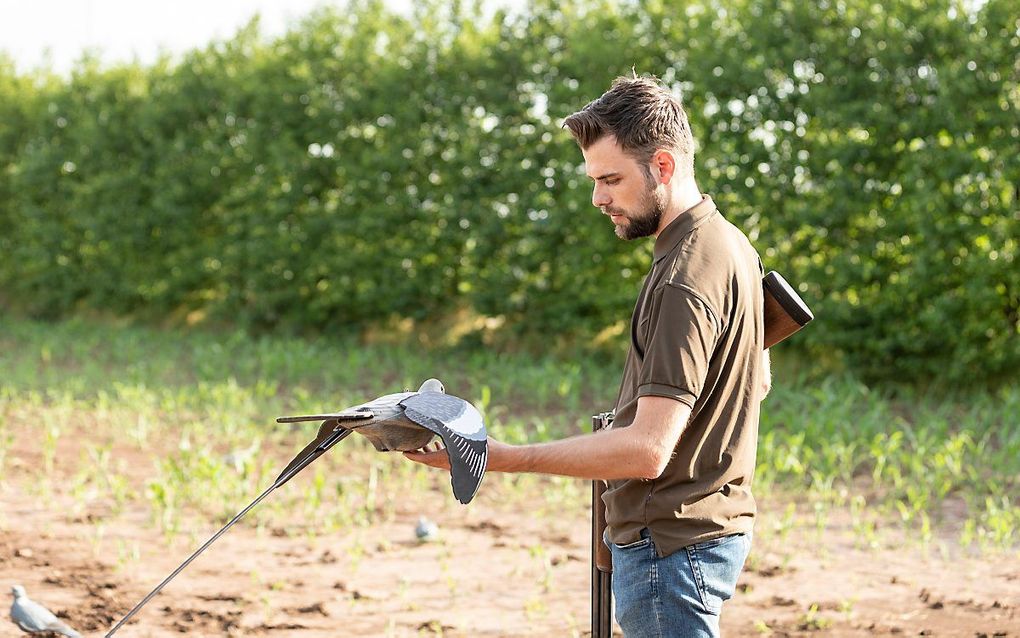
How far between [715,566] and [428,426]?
614 mm

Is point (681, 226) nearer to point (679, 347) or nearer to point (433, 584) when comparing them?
point (679, 347)

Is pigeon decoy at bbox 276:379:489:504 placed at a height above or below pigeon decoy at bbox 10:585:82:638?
above

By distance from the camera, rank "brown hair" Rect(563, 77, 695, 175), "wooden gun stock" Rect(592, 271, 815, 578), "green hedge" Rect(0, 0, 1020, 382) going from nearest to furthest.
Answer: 1. "brown hair" Rect(563, 77, 695, 175)
2. "wooden gun stock" Rect(592, 271, 815, 578)
3. "green hedge" Rect(0, 0, 1020, 382)

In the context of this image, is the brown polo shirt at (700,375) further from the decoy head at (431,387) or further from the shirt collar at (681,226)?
the decoy head at (431,387)

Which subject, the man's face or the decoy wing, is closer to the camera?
the decoy wing

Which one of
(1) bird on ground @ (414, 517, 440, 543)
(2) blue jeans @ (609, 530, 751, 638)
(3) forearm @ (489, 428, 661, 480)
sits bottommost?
(2) blue jeans @ (609, 530, 751, 638)

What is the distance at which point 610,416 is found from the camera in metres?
2.64

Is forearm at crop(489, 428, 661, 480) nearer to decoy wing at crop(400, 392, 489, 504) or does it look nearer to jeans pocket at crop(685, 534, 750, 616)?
decoy wing at crop(400, 392, 489, 504)

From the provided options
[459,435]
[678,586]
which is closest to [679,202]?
[459,435]

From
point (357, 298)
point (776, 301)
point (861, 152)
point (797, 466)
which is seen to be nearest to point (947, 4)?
point (861, 152)

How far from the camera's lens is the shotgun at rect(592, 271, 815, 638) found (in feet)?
7.98

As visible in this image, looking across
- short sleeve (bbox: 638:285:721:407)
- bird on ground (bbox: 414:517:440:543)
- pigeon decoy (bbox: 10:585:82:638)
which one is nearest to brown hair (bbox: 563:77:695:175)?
short sleeve (bbox: 638:285:721:407)

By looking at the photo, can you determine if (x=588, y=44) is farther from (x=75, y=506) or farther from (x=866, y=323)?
(x=75, y=506)

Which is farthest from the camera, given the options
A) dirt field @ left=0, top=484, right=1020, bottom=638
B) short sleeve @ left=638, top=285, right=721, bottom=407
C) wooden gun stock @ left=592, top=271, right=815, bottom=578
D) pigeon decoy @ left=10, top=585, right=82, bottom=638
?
dirt field @ left=0, top=484, right=1020, bottom=638
